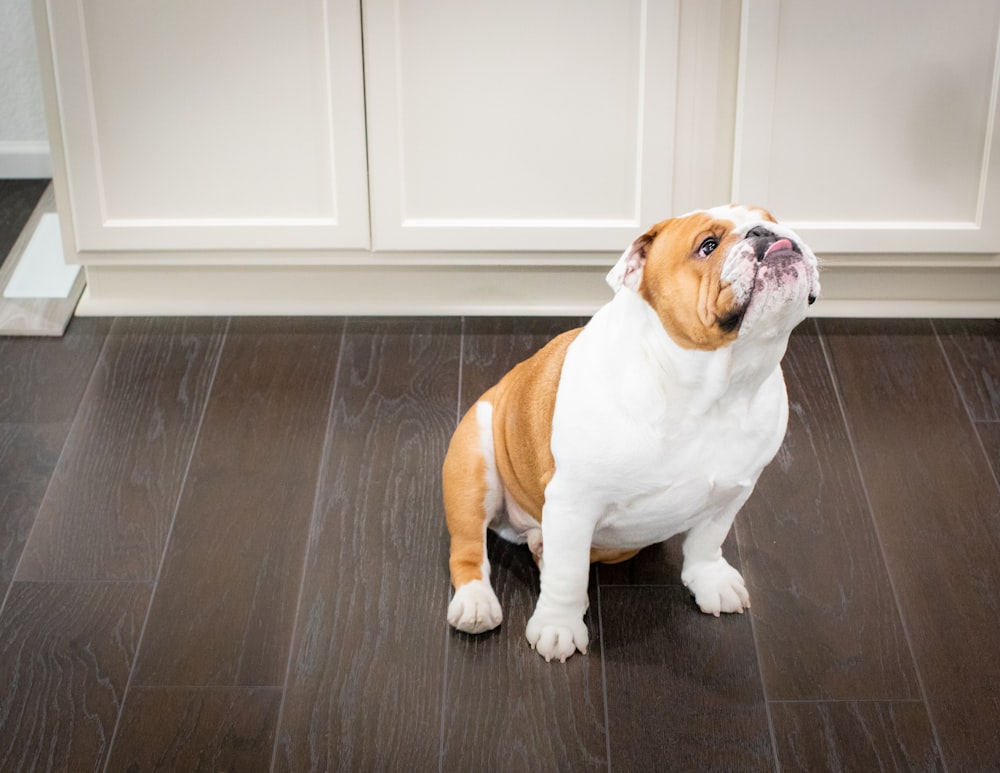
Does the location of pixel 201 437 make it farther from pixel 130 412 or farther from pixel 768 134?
pixel 768 134

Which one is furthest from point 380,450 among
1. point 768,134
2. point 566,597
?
point 768,134

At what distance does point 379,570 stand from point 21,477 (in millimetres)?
707

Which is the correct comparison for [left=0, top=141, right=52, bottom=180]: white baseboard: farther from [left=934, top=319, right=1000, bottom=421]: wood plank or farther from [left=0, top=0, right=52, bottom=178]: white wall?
[left=934, top=319, right=1000, bottom=421]: wood plank

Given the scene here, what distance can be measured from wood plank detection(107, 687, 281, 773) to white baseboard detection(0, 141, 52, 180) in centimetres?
185

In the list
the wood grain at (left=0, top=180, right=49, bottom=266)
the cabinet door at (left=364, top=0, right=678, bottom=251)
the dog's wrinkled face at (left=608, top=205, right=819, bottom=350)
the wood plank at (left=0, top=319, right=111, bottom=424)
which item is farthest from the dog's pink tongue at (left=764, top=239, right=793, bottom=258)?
the wood grain at (left=0, top=180, right=49, bottom=266)

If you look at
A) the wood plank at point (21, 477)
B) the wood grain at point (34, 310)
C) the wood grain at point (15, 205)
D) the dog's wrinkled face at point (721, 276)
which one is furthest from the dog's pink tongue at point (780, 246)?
the wood grain at point (15, 205)

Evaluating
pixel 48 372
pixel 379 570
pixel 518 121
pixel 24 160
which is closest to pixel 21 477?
pixel 48 372

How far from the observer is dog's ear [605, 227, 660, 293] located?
1642mm

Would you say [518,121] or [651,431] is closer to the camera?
[651,431]

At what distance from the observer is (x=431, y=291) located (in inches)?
112

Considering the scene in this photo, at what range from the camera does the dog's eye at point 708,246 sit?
5.26ft

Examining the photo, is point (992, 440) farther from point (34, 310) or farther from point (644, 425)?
point (34, 310)

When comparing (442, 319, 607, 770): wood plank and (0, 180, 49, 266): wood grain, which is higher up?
(0, 180, 49, 266): wood grain

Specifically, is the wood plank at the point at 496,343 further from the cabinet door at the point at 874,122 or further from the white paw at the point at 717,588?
the white paw at the point at 717,588
